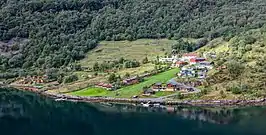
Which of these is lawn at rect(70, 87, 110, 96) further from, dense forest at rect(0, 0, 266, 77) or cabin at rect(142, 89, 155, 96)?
dense forest at rect(0, 0, 266, 77)

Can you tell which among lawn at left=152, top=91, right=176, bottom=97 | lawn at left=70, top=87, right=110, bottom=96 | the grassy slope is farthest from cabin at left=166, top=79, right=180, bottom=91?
the grassy slope

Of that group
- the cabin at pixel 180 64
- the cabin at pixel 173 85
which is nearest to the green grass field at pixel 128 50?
the cabin at pixel 180 64

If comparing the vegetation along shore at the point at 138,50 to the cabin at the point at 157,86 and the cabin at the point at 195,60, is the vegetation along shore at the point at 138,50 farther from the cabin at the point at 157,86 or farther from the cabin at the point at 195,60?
the cabin at the point at 157,86

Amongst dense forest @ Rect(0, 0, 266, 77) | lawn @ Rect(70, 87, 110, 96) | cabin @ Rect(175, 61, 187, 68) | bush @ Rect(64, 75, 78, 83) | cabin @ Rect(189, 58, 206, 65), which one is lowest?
lawn @ Rect(70, 87, 110, 96)

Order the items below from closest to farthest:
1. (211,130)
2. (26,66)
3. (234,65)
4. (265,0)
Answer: (211,130) < (234,65) < (26,66) < (265,0)

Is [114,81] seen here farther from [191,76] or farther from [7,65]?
[7,65]

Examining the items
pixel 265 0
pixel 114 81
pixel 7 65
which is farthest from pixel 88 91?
pixel 265 0
